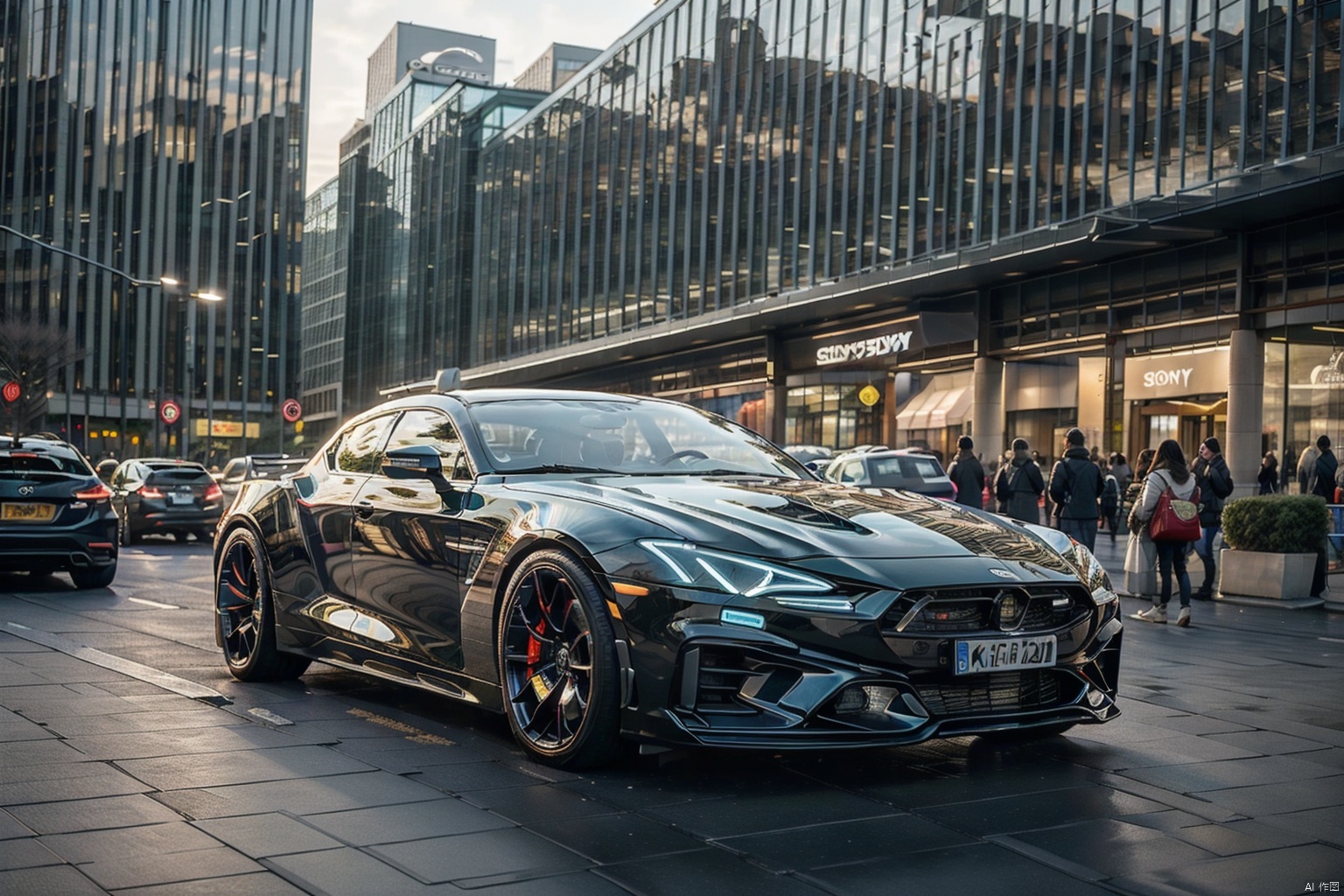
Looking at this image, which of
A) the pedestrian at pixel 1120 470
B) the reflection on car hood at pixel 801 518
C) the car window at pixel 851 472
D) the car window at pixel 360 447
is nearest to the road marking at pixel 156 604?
the car window at pixel 360 447

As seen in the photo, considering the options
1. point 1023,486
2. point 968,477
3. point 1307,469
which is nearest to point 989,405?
point 1307,469

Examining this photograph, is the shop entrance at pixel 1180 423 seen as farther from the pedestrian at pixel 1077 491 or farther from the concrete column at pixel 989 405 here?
the pedestrian at pixel 1077 491

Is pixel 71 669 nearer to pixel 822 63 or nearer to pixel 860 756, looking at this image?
pixel 860 756

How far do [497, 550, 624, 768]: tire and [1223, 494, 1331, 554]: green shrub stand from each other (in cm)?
1156

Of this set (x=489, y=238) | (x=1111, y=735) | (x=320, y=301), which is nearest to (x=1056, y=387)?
(x=1111, y=735)

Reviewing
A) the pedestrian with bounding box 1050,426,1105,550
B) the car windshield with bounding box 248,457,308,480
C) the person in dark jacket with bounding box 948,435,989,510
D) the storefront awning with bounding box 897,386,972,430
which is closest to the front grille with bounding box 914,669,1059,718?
the pedestrian with bounding box 1050,426,1105,550

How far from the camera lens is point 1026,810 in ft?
14.7

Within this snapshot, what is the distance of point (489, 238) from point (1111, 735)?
67.8m

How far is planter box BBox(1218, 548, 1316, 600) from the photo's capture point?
14547 millimetres

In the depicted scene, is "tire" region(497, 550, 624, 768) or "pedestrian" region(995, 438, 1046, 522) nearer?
"tire" region(497, 550, 624, 768)

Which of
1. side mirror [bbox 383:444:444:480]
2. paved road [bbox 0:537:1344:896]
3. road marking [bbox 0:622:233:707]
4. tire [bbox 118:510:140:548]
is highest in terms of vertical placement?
side mirror [bbox 383:444:444:480]

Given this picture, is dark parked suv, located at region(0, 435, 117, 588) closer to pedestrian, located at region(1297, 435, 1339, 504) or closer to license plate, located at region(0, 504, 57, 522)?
license plate, located at region(0, 504, 57, 522)

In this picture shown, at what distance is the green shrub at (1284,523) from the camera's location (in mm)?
14586

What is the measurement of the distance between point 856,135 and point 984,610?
1501 inches
